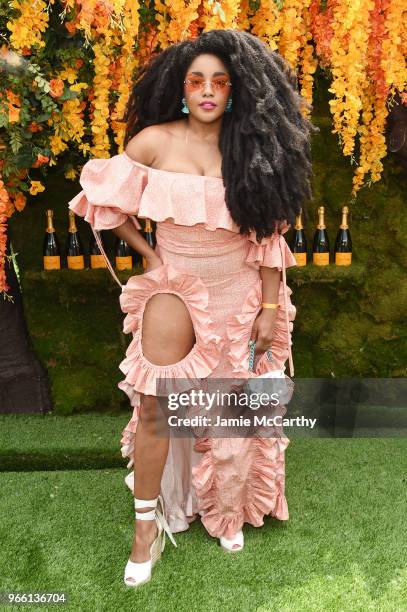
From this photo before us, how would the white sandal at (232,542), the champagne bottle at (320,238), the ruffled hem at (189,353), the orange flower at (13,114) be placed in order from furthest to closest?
the champagne bottle at (320,238)
the orange flower at (13,114)
the white sandal at (232,542)
the ruffled hem at (189,353)

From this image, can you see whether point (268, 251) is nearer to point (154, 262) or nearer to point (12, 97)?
point (154, 262)

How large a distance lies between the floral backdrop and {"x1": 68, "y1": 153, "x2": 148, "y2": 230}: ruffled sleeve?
0.58 m

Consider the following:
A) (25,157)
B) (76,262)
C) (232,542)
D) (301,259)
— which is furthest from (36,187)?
(232,542)

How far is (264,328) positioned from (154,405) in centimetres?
47

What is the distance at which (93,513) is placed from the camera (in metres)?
2.63

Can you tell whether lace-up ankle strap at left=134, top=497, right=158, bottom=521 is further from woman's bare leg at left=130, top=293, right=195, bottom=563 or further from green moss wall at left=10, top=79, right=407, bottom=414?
green moss wall at left=10, top=79, right=407, bottom=414

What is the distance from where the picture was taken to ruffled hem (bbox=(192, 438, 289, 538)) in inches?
92.0

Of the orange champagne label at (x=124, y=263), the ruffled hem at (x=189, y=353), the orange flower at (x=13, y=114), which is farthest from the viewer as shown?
the orange champagne label at (x=124, y=263)

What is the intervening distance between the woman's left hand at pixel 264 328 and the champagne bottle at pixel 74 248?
1.39m

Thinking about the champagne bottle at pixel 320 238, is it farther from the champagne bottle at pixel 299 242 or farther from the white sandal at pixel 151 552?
the white sandal at pixel 151 552

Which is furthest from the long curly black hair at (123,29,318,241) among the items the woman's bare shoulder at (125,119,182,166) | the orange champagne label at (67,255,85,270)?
the orange champagne label at (67,255,85,270)

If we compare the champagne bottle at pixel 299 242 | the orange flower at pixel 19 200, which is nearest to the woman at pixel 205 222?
the orange flower at pixel 19 200

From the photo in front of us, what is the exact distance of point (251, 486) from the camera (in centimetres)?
239

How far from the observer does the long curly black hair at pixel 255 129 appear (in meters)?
2.03
